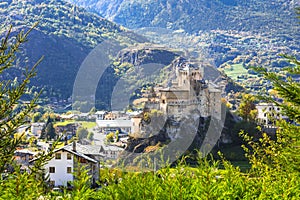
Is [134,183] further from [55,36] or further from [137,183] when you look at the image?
[55,36]

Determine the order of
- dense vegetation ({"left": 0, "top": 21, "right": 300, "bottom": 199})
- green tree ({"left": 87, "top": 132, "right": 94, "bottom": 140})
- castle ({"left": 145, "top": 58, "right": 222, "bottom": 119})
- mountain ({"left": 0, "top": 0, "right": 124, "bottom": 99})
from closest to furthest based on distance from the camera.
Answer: dense vegetation ({"left": 0, "top": 21, "right": 300, "bottom": 199}) → castle ({"left": 145, "top": 58, "right": 222, "bottom": 119}) → green tree ({"left": 87, "top": 132, "right": 94, "bottom": 140}) → mountain ({"left": 0, "top": 0, "right": 124, "bottom": 99})

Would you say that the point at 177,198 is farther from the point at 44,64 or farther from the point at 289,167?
the point at 44,64

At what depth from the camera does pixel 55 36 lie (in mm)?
118500

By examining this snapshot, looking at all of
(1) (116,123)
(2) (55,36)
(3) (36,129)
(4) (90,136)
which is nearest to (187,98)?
(4) (90,136)

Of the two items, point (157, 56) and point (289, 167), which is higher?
point (157, 56)

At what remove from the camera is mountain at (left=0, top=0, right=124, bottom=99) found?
327 ft

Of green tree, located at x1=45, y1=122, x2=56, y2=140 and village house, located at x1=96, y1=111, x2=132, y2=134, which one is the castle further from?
village house, located at x1=96, y1=111, x2=132, y2=134

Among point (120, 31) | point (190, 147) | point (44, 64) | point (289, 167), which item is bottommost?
point (190, 147)

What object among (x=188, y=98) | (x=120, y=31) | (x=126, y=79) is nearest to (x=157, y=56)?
(x=126, y=79)

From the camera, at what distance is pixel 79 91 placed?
3674 inches

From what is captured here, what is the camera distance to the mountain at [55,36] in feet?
327

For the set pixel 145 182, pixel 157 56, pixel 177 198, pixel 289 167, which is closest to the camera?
pixel 177 198

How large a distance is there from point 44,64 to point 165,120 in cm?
6852

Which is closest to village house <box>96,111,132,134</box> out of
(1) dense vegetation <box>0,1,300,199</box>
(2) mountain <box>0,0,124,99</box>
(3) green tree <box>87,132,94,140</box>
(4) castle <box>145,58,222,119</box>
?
(3) green tree <box>87,132,94,140</box>
